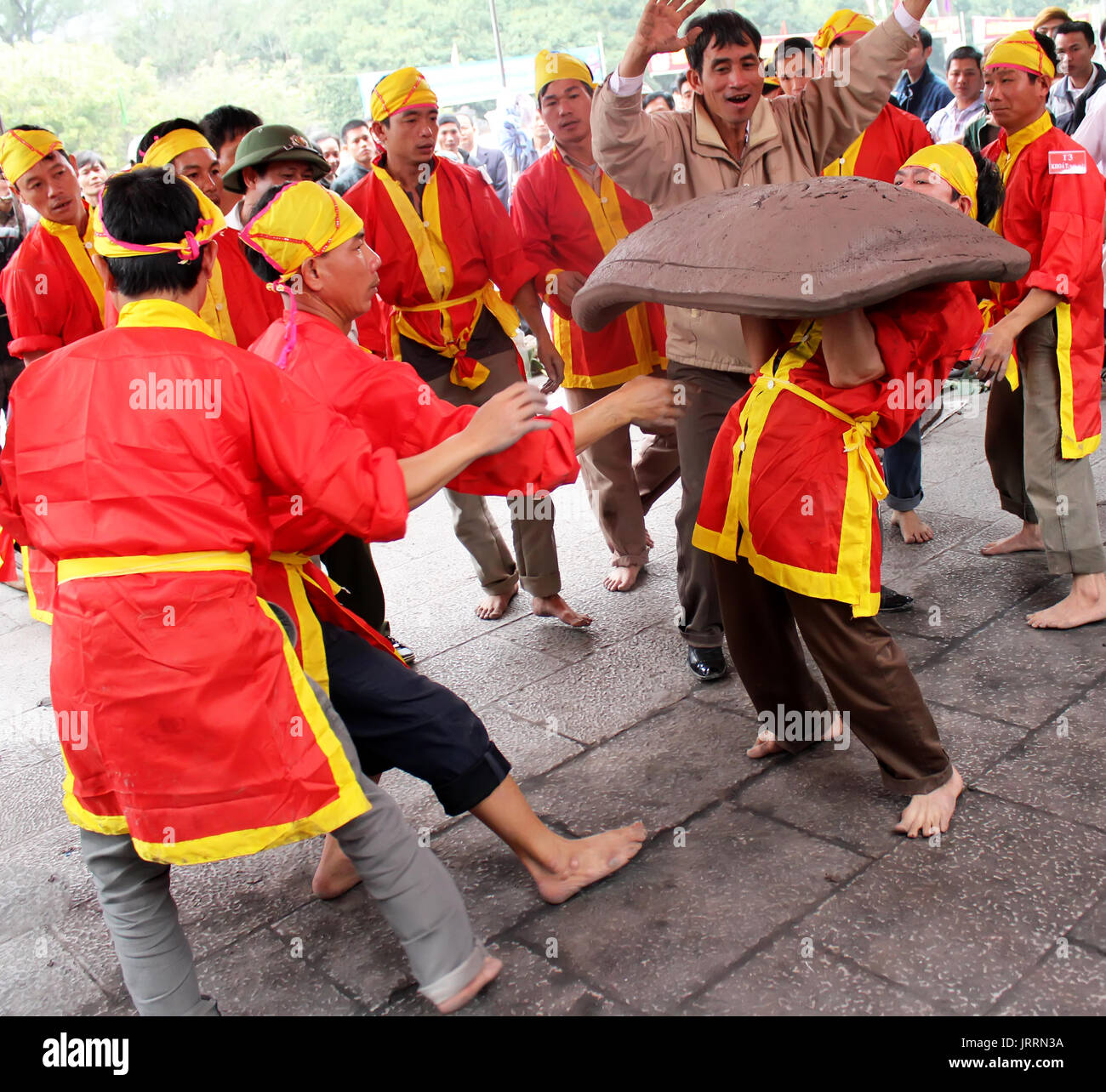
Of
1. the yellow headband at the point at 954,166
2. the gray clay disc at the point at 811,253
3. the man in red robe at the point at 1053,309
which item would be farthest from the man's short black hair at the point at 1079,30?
the gray clay disc at the point at 811,253

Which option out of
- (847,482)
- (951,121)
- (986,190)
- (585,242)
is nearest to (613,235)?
(585,242)

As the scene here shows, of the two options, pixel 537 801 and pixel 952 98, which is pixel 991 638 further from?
pixel 952 98

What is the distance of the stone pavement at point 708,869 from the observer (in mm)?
2119

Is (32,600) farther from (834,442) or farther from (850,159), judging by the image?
(850,159)

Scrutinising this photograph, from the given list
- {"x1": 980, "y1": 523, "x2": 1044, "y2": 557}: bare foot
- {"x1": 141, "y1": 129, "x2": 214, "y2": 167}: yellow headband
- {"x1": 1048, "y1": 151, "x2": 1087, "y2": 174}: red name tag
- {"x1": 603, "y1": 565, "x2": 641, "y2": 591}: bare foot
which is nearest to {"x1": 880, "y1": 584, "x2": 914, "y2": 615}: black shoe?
{"x1": 980, "y1": 523, "x2": 1044, "y2": 557}: bare foot

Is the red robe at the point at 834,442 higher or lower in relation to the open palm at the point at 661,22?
lower

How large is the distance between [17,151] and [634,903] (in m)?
3.53

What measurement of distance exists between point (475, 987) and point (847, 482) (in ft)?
4.45

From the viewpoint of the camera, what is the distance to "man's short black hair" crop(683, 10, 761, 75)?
10.3ft

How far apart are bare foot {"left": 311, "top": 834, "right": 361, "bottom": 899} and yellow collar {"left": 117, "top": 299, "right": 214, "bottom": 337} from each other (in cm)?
133

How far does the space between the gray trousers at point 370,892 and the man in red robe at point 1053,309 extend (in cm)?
223

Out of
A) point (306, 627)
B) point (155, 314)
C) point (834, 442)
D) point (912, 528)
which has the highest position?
point (155, 314)

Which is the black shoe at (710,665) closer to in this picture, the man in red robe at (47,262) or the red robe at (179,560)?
the red robe at (179,560)

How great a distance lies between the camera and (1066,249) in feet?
10.6
